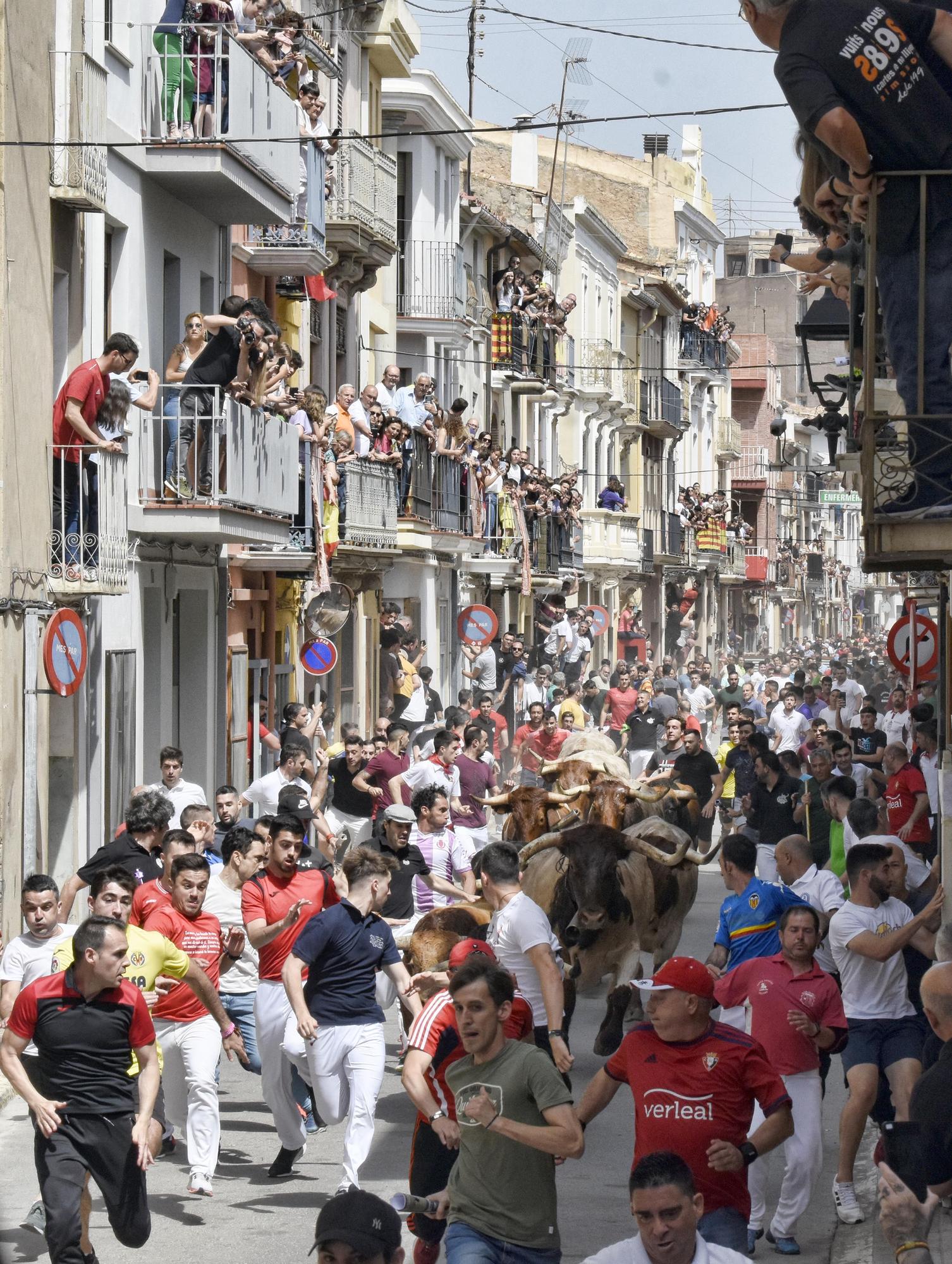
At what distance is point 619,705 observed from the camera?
33688 millimetres

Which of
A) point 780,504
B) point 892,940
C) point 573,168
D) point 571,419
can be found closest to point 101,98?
point 892,940

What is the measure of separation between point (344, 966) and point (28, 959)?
1498 mm

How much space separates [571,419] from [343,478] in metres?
29.2

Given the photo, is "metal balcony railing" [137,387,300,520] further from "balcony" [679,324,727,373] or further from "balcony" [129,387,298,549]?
"balcony" [679,324,727,373]

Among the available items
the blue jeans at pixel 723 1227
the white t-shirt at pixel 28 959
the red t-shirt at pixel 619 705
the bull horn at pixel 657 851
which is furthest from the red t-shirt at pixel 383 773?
the red t-shirt at pixel 619 705

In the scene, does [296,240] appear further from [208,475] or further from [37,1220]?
[37,1220]

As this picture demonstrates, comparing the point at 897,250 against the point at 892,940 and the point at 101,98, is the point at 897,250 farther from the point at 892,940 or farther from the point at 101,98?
the point at 101,98

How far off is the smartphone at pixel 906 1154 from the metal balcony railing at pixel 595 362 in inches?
2053

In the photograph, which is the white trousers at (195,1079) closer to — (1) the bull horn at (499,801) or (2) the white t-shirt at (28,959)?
(2) the white t-shirt at (28,959)

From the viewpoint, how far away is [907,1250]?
550 centimetres

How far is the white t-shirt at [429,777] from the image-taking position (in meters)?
18.4

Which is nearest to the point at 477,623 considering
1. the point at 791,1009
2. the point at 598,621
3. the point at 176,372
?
the point at 176,372

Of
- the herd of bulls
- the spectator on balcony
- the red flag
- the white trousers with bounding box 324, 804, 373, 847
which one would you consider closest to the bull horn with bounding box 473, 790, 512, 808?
the herd of bulls

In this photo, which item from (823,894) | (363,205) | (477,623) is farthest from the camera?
(477,623)
